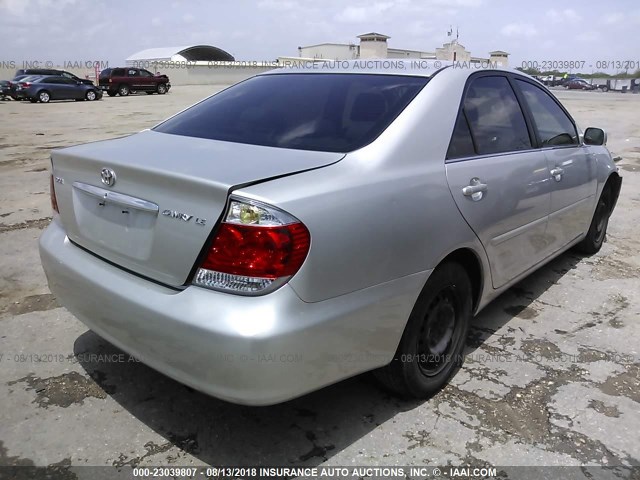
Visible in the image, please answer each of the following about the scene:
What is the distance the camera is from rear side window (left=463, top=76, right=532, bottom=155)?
2975 millimetres

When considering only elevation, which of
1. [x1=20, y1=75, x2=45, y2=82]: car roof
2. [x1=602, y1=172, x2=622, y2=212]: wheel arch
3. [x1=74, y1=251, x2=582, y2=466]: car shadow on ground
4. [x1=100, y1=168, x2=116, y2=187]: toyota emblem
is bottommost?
[x1=74, y1=251, x2=582, y2=466]: car shadow on ground

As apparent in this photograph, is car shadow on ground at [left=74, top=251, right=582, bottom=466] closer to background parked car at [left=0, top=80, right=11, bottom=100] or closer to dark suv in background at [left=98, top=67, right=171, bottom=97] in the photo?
background parked car at [left=0, top=80, right=11, bottom=100]

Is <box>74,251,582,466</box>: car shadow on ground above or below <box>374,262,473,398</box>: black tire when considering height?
below

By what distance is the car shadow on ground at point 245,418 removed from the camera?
7.77 feet

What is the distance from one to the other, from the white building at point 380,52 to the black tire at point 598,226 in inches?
62.5

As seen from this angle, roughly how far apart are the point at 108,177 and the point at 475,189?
5.75 ft

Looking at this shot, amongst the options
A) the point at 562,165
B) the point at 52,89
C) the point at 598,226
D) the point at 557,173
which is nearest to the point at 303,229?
the point at 557,173

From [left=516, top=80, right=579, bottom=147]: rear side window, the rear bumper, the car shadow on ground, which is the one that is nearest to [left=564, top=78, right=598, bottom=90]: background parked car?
[left=516, top=80, right=579, bottom=147]: rear side window

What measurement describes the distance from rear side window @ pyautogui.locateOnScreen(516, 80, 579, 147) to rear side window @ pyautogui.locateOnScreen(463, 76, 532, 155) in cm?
23

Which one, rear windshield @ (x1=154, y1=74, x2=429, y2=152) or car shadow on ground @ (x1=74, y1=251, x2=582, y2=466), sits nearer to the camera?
car shadow on ground @ (x1=74, y1=251, x2=582, y2=466)

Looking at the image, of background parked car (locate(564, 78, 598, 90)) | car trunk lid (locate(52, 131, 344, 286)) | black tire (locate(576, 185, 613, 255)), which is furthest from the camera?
background parked car (locate(564, 78, 598, 90))

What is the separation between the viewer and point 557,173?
367 centimetres

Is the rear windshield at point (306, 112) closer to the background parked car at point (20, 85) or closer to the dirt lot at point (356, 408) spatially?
the dirt lot at point (356, 408)

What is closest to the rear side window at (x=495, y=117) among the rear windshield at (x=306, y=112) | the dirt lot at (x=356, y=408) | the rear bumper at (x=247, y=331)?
the rear windshield at (x=306, y=112)
